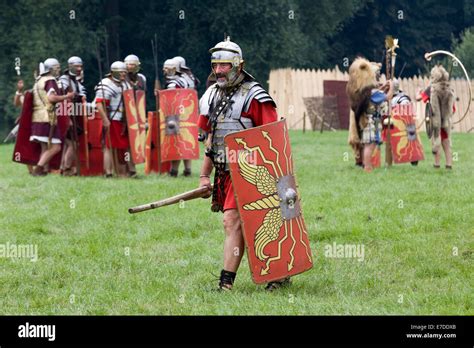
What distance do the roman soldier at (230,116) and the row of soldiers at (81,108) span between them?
8.61 metres

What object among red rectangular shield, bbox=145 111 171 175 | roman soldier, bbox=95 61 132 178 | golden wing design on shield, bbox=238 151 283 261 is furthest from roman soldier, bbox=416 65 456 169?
golden wing design on shield, bbox=238 151 283 261

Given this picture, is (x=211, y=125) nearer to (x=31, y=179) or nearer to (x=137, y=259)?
(x=137, y=259)

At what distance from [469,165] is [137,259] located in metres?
10.3

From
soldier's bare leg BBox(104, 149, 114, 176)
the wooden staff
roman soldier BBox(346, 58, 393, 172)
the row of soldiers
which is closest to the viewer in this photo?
the wooden staff

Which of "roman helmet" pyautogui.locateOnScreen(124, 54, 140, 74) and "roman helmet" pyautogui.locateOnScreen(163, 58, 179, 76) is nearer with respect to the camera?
"roman helmet" pyautogui.locateOnScreen(163, 58, 179, 76)

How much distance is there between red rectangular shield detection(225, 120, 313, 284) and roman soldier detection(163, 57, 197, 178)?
9034 millimetres

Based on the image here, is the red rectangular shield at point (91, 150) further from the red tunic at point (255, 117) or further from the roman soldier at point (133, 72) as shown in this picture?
the red tunic at point (255, 117)

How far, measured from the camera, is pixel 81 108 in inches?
699

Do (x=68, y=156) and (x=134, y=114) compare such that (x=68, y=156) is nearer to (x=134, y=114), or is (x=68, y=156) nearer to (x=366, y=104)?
(x=134, y=114)

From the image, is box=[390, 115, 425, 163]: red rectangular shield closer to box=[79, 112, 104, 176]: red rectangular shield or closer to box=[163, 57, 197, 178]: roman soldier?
box=[163, 57, 197, 178]: roman soldier

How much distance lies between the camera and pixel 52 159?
737 inches

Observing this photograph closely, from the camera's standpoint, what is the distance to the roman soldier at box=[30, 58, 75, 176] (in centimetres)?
1756

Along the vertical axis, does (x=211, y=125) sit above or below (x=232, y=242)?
above
